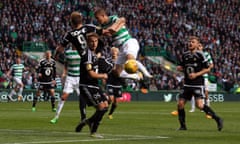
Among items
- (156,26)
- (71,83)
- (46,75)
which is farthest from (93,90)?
(156,26)

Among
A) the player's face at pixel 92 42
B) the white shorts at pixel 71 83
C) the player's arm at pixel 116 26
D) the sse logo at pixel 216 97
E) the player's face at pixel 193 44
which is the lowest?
the sse logo at pixel 216 97

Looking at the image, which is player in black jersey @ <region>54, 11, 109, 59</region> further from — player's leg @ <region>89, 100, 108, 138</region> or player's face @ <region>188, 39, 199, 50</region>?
player's face @ <region>188, 39, 199, 50</region>

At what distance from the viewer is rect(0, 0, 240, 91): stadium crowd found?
50.2 m

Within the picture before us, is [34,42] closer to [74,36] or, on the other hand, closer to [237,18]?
[237,18]

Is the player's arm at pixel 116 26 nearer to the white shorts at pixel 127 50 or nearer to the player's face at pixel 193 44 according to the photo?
the white shorts at pixel 127 50

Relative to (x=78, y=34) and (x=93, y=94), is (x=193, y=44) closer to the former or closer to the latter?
(x=78, y=34)

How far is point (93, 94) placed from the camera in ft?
53.1

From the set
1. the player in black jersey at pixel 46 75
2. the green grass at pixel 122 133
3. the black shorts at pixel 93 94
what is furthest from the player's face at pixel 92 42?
the player in black jersey at pixel 46 75

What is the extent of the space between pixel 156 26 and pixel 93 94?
42105 millimetres

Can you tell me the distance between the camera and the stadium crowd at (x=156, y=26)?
50.2 m

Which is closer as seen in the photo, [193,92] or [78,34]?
[78,34]

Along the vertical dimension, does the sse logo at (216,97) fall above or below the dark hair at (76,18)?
below

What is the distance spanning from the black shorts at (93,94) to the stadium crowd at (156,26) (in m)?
30.8

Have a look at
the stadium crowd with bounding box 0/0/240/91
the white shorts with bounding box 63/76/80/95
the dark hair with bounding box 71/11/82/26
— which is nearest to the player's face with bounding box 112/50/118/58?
the white shorts with bounding box 63/76/80/95
